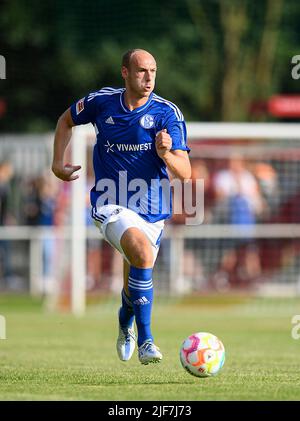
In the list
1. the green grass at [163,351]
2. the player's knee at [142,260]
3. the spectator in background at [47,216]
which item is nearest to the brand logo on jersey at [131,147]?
the player's knee at [142,260]

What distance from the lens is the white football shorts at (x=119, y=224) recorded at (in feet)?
26.2

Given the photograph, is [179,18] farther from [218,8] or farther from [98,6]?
[98,6]

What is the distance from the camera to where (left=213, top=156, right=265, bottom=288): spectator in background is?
17797 millimetres

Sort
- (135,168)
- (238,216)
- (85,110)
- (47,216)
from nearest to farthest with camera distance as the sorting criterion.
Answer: (135,168), (85,110), (238,216), (47,216)

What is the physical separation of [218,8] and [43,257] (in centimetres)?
1114

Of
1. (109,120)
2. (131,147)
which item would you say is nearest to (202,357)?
(131,147)

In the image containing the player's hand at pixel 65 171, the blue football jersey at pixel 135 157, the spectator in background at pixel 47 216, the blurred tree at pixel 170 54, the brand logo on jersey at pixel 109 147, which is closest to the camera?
the blue football jersey at pixel 135 157

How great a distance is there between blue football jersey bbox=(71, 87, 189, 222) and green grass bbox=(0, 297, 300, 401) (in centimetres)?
126

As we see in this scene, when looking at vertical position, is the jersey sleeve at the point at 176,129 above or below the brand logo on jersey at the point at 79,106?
below

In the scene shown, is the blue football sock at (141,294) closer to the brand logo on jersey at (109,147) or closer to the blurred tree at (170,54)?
the brand logo on jersey at (109,147)

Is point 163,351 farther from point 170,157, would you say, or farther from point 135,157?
point 170,157

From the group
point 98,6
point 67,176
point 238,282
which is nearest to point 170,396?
point 67,176

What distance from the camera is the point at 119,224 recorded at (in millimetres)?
7996

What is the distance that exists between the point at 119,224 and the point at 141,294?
52 centimetres
